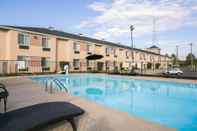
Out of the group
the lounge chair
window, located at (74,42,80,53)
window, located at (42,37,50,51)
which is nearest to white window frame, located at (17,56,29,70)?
window, located at (42,37,50,51)

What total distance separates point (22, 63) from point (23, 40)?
9.01 ft

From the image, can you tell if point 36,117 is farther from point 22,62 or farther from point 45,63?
point 45,63

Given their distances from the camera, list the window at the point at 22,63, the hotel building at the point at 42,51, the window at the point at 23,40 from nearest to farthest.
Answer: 1. the hotel building at the point at 42,51
2. the window at the point at 22,63
3. the window at the point at 23,40

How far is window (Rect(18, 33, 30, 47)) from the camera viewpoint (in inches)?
969

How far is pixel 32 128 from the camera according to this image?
11.5 feet

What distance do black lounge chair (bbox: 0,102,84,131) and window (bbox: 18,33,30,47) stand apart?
21.7 m

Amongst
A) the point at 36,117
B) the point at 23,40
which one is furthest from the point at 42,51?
the point at 36,117

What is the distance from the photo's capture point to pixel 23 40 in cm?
2500

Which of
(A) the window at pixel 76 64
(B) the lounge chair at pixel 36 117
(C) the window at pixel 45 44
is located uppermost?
(C) the window at pixel 45 44

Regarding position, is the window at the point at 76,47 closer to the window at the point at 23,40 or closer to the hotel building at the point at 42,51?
the hotel building at the point at 42,51

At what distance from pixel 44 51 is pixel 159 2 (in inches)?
607

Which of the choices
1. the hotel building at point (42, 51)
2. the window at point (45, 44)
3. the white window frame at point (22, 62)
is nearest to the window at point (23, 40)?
the hotel building at point (42, 51)

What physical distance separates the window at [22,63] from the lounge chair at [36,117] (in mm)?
20931

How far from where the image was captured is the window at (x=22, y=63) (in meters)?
24.1
